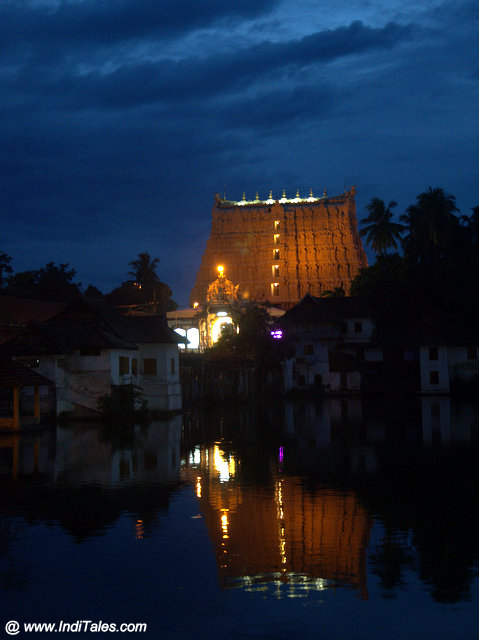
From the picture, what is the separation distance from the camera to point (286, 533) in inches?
451

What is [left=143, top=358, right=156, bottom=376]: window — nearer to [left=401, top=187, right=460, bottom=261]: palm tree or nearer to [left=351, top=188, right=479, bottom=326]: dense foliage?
[left=351, top=188, right=479, bottom=326]: dense foliage

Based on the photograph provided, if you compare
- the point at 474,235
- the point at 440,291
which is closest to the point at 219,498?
the point at 440,291

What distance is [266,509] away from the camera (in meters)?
13.3

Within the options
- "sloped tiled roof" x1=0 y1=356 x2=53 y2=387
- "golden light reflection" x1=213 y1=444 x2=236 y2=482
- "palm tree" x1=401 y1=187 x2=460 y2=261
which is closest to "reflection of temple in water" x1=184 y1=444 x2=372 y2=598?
"golden light reflection" x1=213 y1=444 x2=236 y2=482

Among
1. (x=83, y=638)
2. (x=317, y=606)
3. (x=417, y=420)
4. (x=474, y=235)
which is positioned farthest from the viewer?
(x=474, y=235)

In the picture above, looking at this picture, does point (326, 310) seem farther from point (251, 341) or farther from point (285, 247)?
point (285, 247)

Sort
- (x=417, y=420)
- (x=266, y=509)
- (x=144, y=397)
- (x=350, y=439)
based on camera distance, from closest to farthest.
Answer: (x=266, y=509)
(x=350, y=439)
(x=417, y=420)
(x=144, y=397)

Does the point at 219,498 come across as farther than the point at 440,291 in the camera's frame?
No

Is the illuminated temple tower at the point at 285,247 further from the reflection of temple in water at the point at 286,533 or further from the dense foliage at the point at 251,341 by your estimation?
the reflection of temple in water at the point at 286,533

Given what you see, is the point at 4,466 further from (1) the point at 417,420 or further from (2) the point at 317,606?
(1) the point at 417,420

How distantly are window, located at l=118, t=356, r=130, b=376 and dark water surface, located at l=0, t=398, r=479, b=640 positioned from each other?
1254 centimetres

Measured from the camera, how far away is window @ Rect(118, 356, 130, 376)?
3459cm

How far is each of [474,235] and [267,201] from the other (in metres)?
41.4

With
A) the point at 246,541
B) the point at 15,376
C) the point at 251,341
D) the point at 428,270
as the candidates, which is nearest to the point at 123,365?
the point at 15,376
